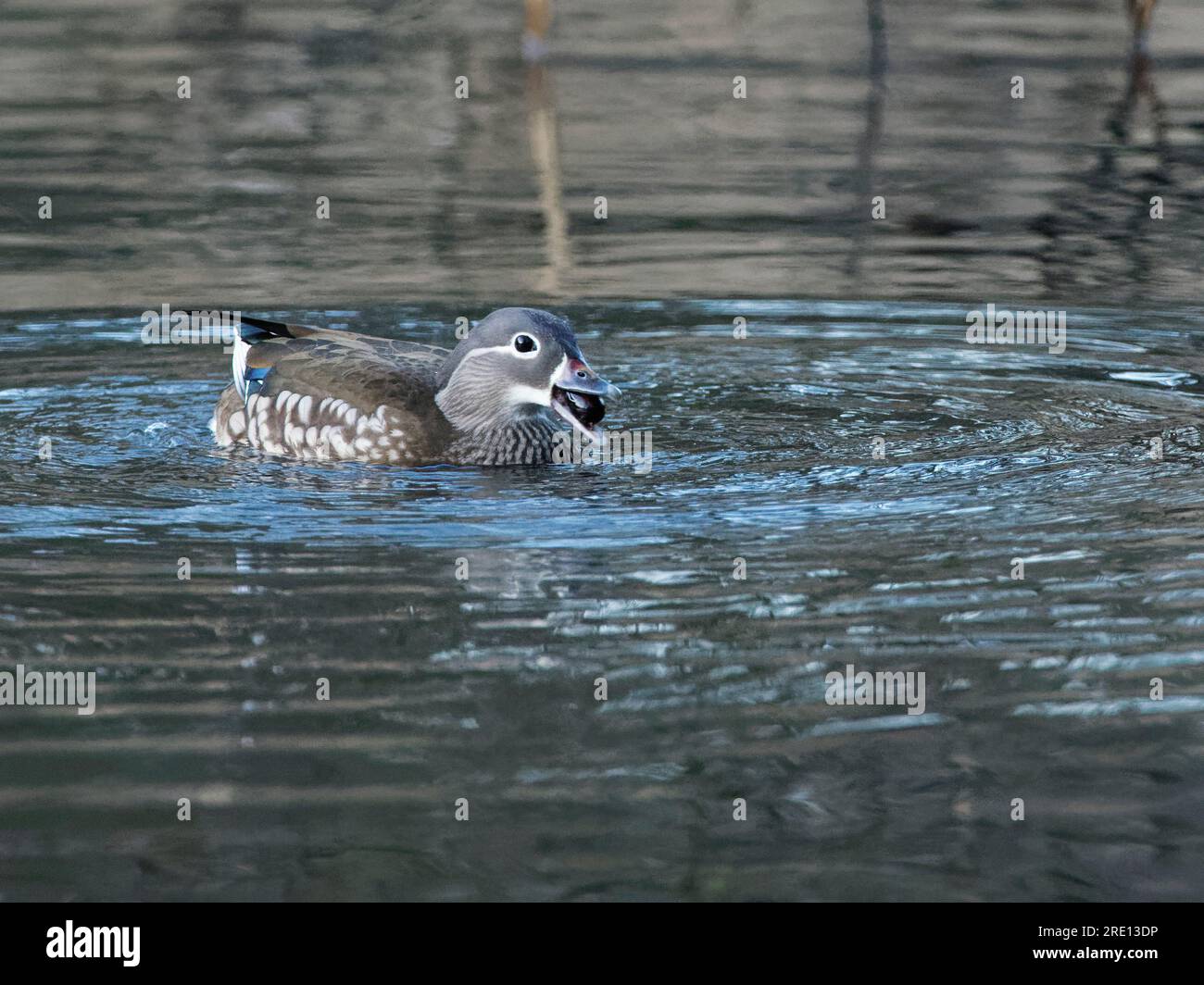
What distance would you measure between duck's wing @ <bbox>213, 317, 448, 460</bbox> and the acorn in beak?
0.57 metres

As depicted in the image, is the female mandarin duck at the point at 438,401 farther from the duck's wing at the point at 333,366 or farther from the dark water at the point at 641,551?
the dark water at the point at 641,551

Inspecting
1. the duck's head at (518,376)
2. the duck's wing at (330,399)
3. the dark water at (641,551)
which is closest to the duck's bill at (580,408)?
the duck's head at (518,376)

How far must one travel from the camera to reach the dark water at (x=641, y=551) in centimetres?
602

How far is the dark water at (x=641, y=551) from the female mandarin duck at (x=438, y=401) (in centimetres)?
21

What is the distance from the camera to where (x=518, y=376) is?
396 inches

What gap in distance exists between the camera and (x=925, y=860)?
586 centimetres

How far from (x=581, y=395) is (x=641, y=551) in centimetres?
182

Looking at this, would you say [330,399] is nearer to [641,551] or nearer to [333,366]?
[333,366]

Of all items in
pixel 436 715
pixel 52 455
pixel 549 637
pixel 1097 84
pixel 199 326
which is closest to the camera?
pixel 436 715

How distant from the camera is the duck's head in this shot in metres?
9.99

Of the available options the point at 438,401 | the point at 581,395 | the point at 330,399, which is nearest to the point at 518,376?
the point at 581,395
